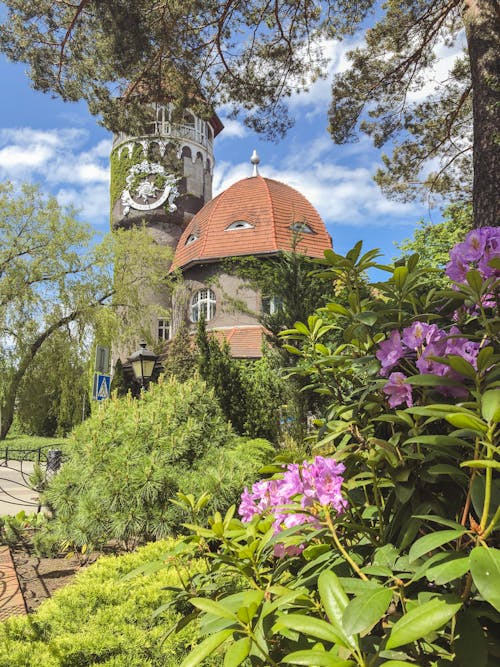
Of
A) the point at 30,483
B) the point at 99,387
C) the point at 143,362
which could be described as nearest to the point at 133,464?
the point at 30,483

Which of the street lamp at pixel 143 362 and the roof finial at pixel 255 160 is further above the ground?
the roof finial at pixel 255 160

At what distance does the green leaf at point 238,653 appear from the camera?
0.88 metres

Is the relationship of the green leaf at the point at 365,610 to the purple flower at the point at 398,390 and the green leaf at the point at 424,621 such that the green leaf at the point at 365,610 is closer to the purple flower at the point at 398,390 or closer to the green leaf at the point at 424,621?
the green leaf at the point at 424,621

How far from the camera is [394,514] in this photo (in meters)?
1.22

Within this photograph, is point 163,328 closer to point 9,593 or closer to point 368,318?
point 9,593

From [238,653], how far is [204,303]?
70.2ft

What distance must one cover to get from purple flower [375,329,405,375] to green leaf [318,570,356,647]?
57cm

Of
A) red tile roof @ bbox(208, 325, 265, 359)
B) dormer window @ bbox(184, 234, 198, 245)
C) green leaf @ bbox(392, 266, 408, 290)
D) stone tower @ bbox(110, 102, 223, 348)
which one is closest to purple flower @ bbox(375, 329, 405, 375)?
green leaf @ bbox(392, 266, 408, 290)

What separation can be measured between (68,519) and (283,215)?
19964 millimetres

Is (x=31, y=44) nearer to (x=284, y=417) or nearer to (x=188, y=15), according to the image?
(x=188, y=15)

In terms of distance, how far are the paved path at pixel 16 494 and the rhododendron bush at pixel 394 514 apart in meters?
5.58

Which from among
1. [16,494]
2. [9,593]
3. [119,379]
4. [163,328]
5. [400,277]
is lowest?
[16,494]

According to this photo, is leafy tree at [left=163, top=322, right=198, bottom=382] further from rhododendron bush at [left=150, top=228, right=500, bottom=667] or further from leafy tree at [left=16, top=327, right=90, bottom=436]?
rhododendron bush at [left=150, top=228, right=500, bottom=667]

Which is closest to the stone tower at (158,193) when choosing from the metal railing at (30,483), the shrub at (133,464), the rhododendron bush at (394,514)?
the metal railing at (30,483)
